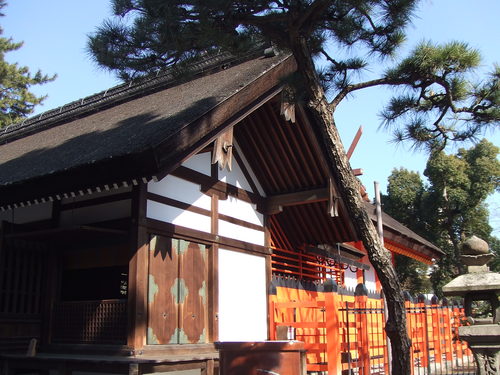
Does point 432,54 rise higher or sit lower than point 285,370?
higher

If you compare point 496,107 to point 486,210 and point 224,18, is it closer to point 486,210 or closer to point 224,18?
point 224,18

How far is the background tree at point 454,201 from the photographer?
21984mm

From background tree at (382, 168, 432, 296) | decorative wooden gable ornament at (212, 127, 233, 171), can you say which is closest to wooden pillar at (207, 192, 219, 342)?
decorative wooden gable ornament at (212, 127, 233, 171)

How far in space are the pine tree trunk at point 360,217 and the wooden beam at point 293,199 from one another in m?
3.47

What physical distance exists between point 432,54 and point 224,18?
2.41m

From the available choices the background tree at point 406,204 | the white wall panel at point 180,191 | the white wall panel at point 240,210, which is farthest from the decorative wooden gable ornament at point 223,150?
the background tree at point 406,204

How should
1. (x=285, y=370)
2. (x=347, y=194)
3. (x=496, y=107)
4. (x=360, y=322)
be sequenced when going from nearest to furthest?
1. (x=285, y=370)
2. (x=347, y=194)
3. (x=496, y=107)
4. (x=360, y=322)

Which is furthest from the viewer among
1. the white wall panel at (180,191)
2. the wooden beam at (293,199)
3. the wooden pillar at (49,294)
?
the wooden beam at (293,199)

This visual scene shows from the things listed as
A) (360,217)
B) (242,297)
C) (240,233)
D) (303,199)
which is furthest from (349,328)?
(360,217)

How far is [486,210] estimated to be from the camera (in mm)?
22297

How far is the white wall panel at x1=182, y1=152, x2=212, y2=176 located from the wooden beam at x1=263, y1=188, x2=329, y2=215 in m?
1.75

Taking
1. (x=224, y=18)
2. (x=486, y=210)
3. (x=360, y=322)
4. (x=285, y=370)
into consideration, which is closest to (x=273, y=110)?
(x=224, y=18)

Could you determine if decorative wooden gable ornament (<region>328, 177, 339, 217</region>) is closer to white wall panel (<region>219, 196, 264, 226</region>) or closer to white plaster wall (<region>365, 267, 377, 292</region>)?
white wall panel (<region>219, 196, 264, 226</region>)

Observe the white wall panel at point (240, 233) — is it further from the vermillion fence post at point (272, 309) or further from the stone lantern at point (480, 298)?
the stone lantern at point (480, 298)
